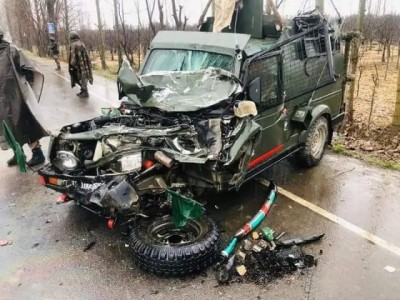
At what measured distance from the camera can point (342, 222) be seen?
4.81 m

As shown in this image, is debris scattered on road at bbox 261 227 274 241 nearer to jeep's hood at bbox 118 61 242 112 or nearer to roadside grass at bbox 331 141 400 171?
jeep's hood at bbox 118 61 242 112

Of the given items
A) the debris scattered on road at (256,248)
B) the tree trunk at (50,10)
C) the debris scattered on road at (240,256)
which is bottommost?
the debris scattered on road at (240,256)

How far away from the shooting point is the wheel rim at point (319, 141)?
6.38m

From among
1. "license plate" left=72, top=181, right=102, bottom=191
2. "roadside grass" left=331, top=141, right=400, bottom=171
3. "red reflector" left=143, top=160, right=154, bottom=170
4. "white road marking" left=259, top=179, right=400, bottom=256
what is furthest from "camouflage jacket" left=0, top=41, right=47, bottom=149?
"roadside grass" left=331, top=141, right=400, bottom=171

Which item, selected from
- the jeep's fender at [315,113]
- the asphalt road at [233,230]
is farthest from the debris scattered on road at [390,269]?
the jeep's fender at [315,113]

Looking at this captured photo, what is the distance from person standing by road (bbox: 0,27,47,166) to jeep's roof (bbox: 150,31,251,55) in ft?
6.49

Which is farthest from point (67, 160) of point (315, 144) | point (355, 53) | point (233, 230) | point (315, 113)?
point (355, 53)

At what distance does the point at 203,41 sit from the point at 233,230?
2.63 metres

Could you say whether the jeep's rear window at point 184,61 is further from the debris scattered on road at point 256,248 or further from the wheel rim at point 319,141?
the debris scattered on road at point 256,248

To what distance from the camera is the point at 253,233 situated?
178 inches

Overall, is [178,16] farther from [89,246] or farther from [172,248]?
[172,248]

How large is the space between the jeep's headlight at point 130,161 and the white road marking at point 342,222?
7.51 ft

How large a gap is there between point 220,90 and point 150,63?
1.66 meters

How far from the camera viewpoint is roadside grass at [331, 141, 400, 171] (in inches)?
257
